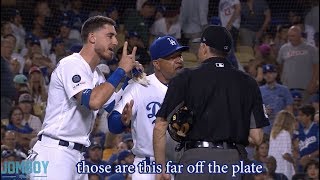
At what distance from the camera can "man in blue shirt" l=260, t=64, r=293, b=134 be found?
35.3 feet

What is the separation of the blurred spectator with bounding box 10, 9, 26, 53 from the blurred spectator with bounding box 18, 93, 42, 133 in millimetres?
1537

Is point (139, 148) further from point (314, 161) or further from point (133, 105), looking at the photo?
point (314, 161)

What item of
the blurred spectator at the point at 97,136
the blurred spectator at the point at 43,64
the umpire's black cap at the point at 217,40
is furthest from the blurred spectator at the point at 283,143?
the umpire's black cap at the point at 217,40

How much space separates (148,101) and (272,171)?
3.06m

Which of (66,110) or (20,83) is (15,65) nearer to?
(20,83)

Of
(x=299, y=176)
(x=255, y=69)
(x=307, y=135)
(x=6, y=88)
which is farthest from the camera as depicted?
(x=255, y=69)

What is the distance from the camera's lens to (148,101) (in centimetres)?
711

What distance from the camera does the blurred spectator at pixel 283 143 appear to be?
10086 millimetres

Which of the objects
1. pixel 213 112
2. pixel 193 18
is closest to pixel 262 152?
pixel 193 18

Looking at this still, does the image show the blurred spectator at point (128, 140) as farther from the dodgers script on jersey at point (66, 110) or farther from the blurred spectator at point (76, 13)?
the dodgers script on jersey at point (66, 110)

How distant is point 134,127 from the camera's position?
23.5 ft

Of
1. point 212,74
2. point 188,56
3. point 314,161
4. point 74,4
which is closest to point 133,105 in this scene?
point 212,74

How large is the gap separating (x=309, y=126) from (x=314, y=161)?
2.97 ft

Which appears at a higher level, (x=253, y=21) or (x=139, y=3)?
(x=139, y=3)
